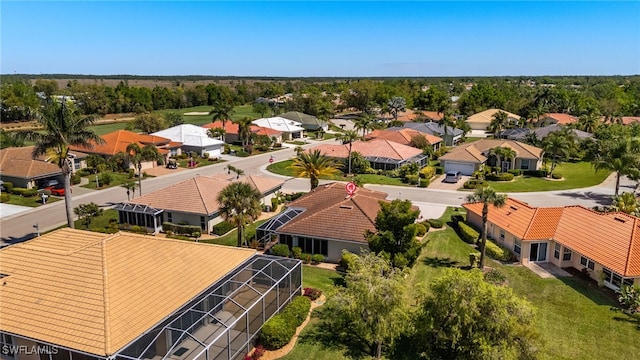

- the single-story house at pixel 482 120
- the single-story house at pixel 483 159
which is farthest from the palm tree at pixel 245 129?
the single-story house at pixel 482 120

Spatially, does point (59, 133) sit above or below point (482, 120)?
above

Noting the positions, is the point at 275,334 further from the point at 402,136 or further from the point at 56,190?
the point at 402,136

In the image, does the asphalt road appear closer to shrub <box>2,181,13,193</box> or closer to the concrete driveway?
the concrete driveway

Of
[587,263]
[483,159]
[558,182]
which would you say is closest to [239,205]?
[587,263]

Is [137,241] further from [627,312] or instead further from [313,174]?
[627,312]

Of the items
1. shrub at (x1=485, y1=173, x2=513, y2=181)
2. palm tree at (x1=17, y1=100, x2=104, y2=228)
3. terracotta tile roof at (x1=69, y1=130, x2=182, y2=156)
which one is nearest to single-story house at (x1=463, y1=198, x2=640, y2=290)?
shrub at (x1=485, y1=173, x2=513, y2=181)

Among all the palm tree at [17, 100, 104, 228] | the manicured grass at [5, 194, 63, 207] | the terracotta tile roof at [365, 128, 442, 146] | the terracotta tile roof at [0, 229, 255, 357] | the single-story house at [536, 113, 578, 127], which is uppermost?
the palm tree at [17, 100, 104, 228]
